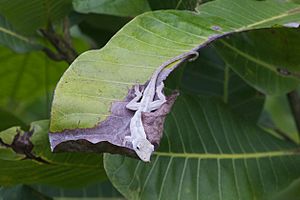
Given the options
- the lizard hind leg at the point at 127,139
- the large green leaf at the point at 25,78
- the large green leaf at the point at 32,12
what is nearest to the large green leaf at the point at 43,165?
the large green leaf at the point at 32,12

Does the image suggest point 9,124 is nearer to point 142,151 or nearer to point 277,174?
point 277,174

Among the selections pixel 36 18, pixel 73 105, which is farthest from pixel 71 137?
pixel 36 18

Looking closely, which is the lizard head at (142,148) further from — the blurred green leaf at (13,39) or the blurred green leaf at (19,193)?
the blurred green leaf at (13,39)

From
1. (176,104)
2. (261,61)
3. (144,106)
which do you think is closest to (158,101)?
(144,106)

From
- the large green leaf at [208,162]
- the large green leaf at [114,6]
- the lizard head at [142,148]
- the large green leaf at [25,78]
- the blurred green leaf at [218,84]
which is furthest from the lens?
the large green leaf at [25,78]

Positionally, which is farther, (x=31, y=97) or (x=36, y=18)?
(x=31, y=97)
